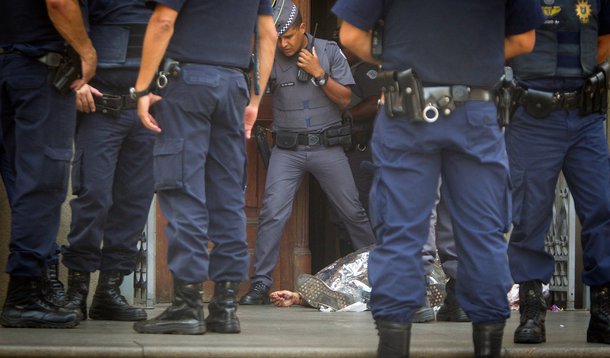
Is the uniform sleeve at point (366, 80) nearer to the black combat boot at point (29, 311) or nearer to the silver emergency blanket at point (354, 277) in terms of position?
the silver emergency blanket at point (354, 277)

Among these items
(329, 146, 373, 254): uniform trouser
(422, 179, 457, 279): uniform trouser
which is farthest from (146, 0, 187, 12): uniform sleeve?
(329, 146, 373, 254): uniform trouser

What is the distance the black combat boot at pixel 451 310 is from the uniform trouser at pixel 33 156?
7.87 feet

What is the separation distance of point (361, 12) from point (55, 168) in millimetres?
1748

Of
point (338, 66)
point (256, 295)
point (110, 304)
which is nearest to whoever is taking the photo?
point (110, 304)

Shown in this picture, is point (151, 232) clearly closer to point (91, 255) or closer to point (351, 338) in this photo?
point (91, 255)

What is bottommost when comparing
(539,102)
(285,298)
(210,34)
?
(285,298)

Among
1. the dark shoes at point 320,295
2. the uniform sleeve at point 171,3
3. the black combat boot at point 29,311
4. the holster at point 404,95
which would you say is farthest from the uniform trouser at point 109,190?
the holster at point 404,95

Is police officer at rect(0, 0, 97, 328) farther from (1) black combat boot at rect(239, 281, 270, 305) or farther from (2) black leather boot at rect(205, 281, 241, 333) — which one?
(1) black combat boot at rect(239, 281, 270, 305)

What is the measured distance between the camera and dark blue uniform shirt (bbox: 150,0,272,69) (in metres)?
5.32

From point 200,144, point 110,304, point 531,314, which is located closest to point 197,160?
point 200,144

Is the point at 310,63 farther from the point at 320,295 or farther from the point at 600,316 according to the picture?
the point at 600,316

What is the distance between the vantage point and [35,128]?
5.45 m

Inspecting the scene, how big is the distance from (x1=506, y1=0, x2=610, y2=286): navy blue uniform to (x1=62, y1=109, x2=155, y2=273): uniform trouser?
6.31 feet

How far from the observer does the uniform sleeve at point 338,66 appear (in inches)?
331
